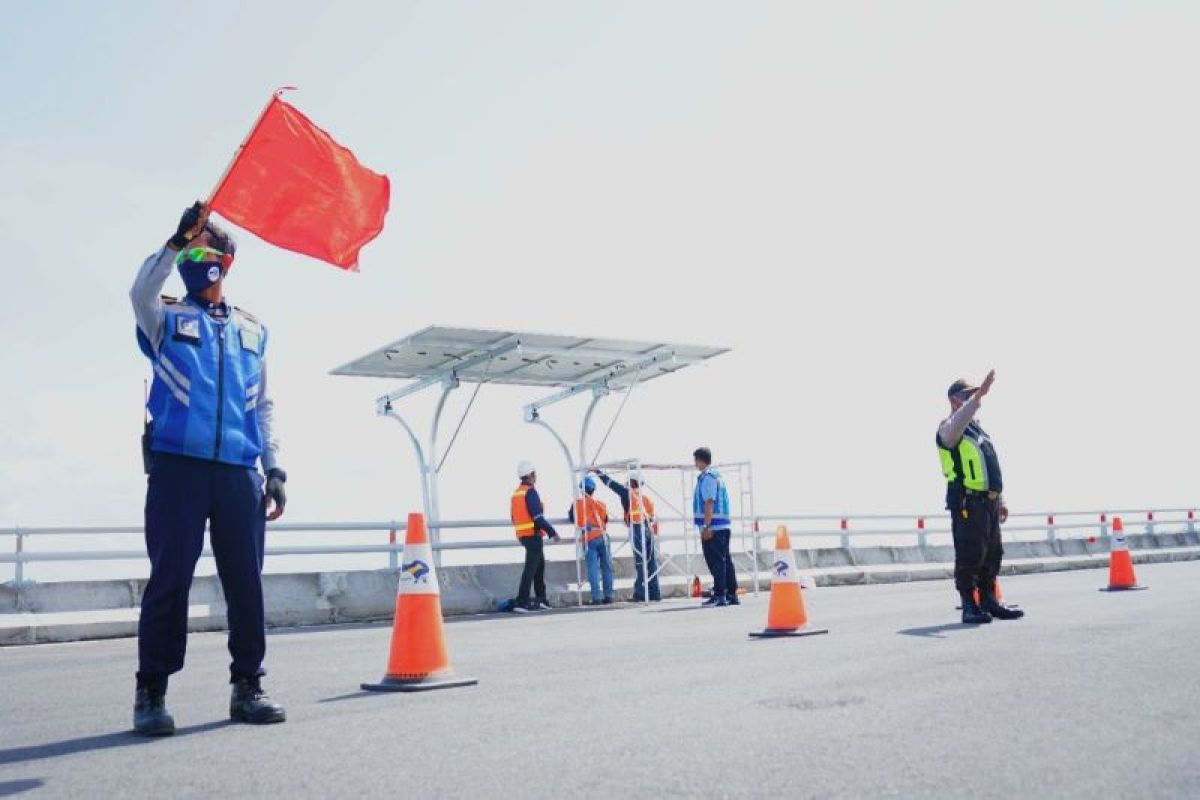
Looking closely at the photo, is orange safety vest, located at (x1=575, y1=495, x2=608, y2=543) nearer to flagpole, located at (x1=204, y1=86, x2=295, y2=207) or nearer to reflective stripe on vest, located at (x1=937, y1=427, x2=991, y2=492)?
reflective stripe on vest, located at (x1=937, y1=427, x2=991, y2=492)

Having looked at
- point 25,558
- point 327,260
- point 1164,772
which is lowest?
point 1164,772

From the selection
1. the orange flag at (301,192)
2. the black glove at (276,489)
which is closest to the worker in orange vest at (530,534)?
the orange flag at (301,192)

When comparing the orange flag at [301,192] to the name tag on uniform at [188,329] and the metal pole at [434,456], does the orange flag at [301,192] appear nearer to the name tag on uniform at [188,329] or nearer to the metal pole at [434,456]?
the name tag on uniform at [188,329]

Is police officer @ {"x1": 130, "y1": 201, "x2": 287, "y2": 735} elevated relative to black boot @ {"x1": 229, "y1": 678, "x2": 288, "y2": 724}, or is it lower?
elevated

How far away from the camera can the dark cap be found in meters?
9.93

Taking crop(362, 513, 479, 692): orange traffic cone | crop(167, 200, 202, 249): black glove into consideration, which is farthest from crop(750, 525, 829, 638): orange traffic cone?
crop(167, 200, 202, 249): black glove

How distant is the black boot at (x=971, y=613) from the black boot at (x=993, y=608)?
0.40 ft

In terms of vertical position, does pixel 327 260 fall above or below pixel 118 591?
above

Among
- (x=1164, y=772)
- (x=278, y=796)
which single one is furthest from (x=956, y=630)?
(x=278, y=796)

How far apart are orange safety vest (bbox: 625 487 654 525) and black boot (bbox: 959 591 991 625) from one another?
26.1ft

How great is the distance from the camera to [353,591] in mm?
14891

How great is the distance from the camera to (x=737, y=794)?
3305mm

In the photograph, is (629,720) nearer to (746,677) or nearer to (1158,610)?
(746,677)

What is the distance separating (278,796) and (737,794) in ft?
4.52
